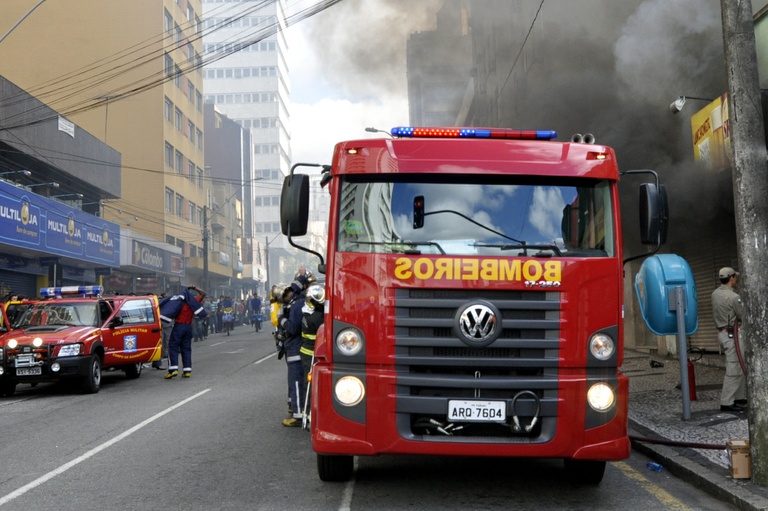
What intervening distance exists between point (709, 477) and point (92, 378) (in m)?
9.85

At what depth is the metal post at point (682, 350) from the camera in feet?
28.0

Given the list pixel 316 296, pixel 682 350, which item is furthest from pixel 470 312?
pixel 682 350

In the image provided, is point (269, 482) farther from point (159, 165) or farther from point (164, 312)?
point (159, 165)

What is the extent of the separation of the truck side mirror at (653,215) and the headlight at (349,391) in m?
2.24

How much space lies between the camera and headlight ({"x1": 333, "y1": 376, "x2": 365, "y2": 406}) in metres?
5.38

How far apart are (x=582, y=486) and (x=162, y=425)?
506 centimetres

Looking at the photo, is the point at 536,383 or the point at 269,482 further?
the point at 269,482

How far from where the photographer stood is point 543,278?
5352 millimetres

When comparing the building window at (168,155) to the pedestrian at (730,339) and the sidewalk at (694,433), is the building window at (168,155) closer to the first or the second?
the sidewalk at (694,433)

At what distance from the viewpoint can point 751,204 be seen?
5.87 metres

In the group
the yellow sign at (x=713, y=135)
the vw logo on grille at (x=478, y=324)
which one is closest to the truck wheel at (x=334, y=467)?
the vw logo on grille at (x=478, y=324)

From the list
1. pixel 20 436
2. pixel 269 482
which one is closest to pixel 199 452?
pixel 269 482

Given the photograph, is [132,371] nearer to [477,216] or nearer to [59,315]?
[59,315]

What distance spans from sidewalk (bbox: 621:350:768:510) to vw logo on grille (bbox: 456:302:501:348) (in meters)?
1.88
